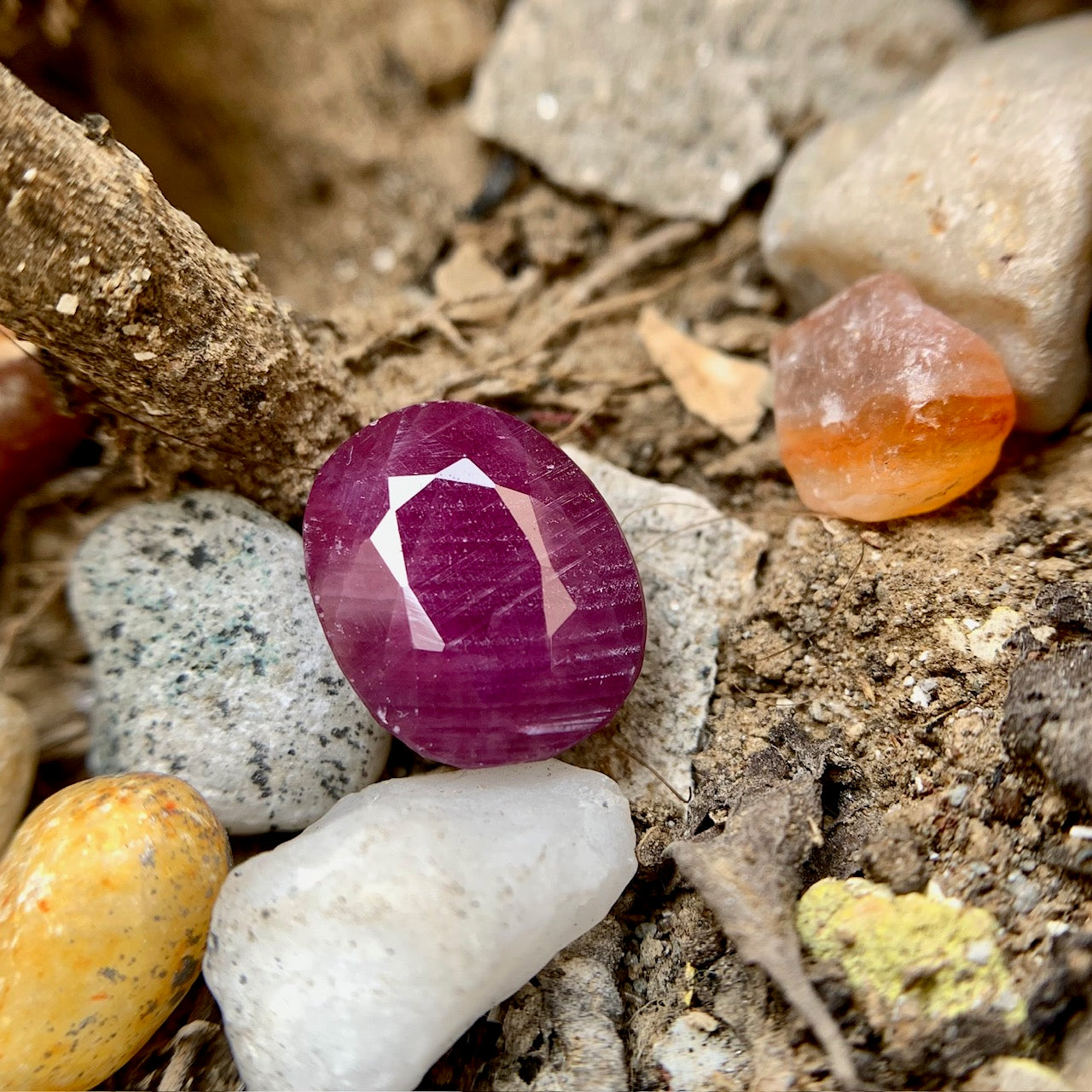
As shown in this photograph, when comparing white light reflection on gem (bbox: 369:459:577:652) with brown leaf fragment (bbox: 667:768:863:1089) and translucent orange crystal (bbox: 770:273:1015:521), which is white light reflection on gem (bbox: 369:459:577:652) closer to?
brown leaf fragment (bbox: 667:768:863:1089)

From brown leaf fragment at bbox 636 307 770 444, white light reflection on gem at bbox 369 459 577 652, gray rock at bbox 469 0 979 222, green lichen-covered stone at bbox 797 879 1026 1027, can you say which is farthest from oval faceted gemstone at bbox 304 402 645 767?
gray rock at bbox 469 0 979 222

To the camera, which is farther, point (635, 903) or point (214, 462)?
point (214, 462)

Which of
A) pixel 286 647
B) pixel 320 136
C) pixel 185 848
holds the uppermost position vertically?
pixel 320 136

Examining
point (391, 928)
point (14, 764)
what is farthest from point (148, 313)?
point (391, 928)

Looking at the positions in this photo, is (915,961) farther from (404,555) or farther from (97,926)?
(97,926)

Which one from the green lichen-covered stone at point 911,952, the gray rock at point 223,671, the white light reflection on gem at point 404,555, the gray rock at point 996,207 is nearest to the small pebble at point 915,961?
the green lichen-covered stone at point 911,952

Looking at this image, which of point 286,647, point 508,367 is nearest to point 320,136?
point 508,367

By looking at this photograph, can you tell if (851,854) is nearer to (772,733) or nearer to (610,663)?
(772,733)
